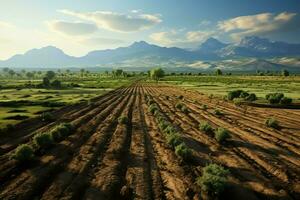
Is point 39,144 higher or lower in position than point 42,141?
lower

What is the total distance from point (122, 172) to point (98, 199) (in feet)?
14.7

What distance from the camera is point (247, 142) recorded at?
94.3 ft

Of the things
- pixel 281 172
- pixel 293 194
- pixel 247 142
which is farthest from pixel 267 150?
pixel 293 194

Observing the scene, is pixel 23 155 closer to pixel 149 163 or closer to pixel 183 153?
pixel 149 163

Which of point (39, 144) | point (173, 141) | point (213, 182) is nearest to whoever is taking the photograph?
point (213, 182)

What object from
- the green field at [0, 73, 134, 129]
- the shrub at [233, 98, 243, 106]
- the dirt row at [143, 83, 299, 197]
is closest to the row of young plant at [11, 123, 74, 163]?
the green field at [0, 73, 134, 129]

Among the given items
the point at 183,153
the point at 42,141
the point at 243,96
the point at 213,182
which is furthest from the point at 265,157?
the point at 243,96

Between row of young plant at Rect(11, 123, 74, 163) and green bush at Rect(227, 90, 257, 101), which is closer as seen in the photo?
row of young plant at Rect(11, 123, 74, 163)

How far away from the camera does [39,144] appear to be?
2758cm

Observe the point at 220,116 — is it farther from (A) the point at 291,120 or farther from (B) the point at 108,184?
(B) the point at 108,184

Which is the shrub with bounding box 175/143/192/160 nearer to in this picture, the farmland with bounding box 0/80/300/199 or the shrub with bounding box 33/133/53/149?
the farmland with bounding box 0/80/300/199

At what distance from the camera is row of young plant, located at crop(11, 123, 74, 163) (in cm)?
2328

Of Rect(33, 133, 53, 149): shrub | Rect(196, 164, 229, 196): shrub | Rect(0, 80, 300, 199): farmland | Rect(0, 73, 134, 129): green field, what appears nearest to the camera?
Rect(196, 164, 229, 196): shrub

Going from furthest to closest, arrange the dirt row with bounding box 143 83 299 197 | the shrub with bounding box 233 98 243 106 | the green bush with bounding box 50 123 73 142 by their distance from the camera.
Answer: the shrub with bounding box 233 98 243 106
the green bush with bounding box 50 123 73 142
the dirt row with bounding box 143 83 299 197
